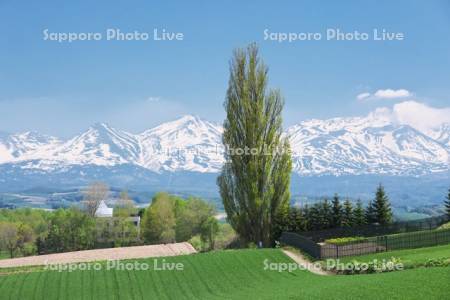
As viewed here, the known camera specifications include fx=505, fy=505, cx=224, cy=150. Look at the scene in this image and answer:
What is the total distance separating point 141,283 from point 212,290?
10.7 feet

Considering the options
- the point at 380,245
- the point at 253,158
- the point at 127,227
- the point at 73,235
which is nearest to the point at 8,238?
the point at 73,235

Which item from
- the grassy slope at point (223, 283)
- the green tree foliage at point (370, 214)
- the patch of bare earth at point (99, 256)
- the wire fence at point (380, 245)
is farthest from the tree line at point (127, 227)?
the grassy slope at point (223, 283)

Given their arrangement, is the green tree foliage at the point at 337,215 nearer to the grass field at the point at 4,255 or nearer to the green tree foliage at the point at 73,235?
the green tree foliage at the point at 73,235

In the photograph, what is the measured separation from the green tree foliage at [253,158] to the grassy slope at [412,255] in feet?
26.4

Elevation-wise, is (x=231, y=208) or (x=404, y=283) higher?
(x=231, y=208)

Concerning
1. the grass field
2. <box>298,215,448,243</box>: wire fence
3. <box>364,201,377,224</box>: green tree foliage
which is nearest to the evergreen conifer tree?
<box>298,215,448,243</box>: wire fence

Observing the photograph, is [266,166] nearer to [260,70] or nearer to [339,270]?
[260,70]

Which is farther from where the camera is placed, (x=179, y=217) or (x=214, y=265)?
(x=179, y=217)

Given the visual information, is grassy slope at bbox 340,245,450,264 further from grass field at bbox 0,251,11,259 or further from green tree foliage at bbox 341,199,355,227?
grass field at bbox 0,251,11,259

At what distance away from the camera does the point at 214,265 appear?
76.9 feet

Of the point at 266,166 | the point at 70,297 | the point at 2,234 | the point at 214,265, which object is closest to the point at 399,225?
the point at 266,166

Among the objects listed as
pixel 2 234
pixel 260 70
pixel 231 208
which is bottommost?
pixel 2 234

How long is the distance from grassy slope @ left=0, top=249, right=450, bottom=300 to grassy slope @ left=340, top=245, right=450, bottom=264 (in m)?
2.64

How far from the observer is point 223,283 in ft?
69.8
